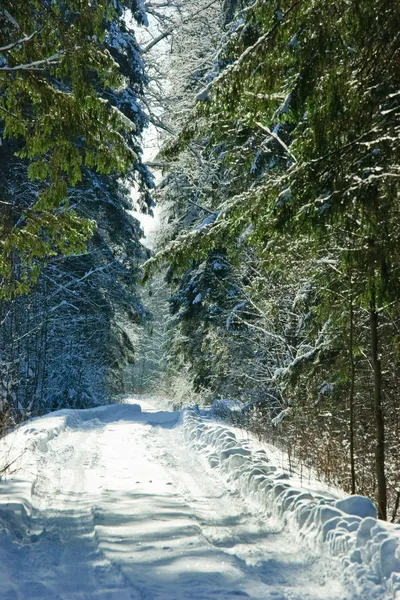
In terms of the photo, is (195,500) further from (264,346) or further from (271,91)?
(264,346)

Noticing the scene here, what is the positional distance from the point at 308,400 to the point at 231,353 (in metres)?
7.06

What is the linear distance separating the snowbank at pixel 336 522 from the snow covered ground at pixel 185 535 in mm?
12

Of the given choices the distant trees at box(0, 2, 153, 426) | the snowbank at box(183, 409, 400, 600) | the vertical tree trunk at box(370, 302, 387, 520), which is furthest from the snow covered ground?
the distant trees at box(0, 2, 153, 426)

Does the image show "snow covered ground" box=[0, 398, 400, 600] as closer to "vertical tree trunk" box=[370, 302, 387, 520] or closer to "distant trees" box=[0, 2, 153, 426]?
"vertical tree trunk" box=[370, 302, 387, 520]

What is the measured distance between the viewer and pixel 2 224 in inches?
304

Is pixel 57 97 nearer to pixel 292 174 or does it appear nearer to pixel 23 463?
pixel 292 174

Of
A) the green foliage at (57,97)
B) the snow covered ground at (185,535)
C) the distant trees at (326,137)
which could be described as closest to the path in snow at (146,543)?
the snow covered ground at (185,535)

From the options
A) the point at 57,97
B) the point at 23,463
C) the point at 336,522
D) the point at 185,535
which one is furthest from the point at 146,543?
the point at 57,97

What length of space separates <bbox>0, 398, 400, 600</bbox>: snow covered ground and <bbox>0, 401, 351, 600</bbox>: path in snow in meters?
0.01

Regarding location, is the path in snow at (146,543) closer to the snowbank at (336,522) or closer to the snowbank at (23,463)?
the snowbank at (23,463)

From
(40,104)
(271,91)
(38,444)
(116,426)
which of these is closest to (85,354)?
(116,426)

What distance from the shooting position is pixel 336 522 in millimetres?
4840

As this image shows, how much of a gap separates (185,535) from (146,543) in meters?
0.41

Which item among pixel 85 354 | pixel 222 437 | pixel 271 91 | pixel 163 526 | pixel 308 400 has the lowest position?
pixel 163 526
